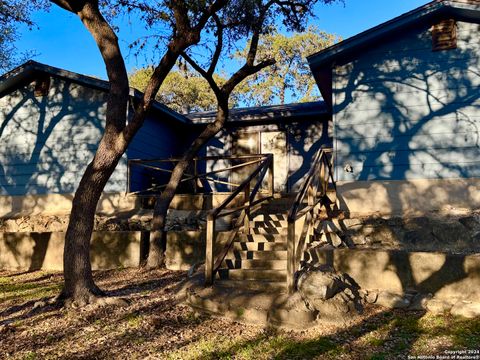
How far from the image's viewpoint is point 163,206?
31.9 ft

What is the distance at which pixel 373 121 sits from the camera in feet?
34.2

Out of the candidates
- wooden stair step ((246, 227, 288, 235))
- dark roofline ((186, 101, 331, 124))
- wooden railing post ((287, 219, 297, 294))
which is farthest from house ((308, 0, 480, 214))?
wooden railing post ((287, 219, 297, 294))

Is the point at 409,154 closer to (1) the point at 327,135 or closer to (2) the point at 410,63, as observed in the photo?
(2) the point at 410,63

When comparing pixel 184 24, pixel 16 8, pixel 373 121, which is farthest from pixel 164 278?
pixel 16 8

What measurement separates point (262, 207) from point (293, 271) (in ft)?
13.6

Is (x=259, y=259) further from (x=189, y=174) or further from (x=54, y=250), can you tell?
(x=189, y=174)

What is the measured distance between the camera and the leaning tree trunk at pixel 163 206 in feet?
30.0

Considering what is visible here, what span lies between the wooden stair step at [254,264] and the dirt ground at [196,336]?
1045mm

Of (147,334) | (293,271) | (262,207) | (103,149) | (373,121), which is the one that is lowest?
(147,334)

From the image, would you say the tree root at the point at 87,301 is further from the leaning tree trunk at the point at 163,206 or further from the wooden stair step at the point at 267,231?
the wooden stair step at the point at 267,231

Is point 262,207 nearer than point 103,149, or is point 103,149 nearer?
point 103,149

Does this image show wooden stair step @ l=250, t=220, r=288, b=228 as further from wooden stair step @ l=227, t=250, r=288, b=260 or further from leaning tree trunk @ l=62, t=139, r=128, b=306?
leaning tree trunk @ l=62, t=139, r=128, b=306

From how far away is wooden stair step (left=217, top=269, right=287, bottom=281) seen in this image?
22.0 ft

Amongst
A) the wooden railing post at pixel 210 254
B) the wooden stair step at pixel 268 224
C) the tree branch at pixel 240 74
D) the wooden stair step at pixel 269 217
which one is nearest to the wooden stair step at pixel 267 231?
the wooden stair step at pixel 268 224
